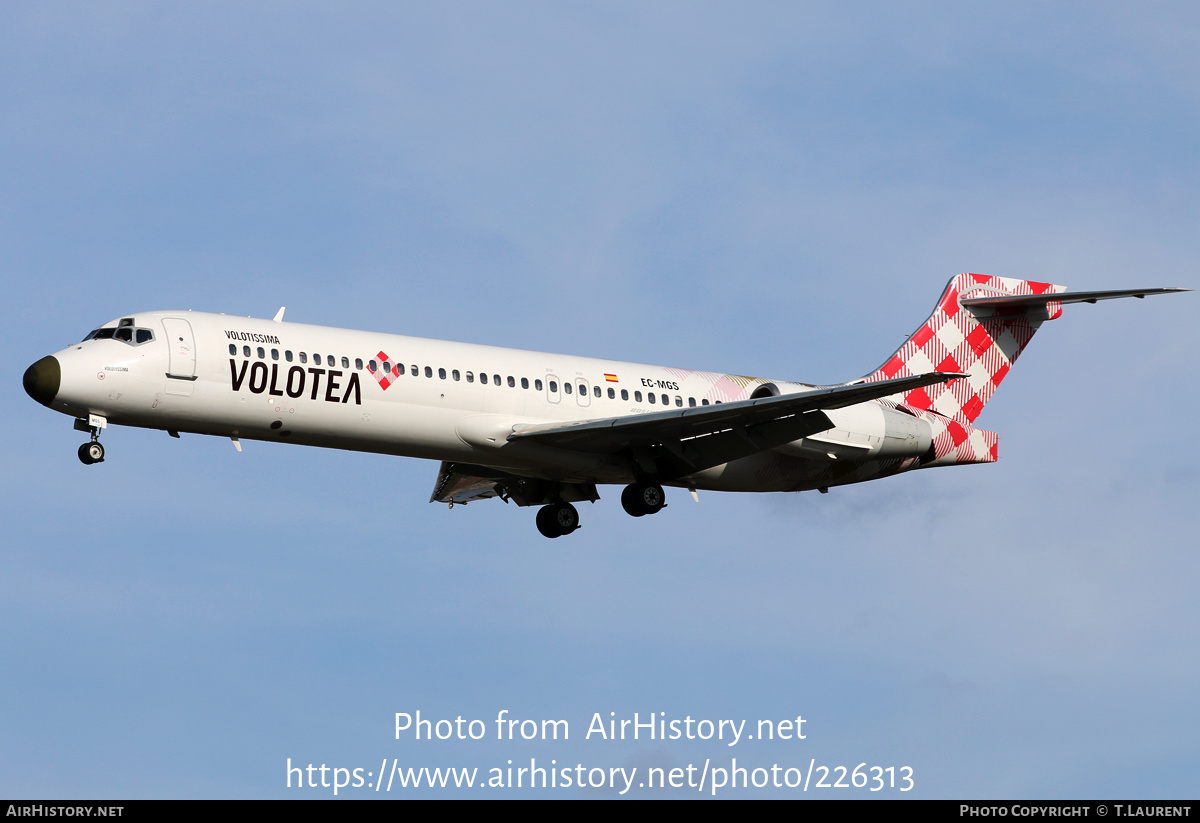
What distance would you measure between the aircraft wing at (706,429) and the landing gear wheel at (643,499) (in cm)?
36

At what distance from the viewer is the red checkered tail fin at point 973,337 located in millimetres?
36000

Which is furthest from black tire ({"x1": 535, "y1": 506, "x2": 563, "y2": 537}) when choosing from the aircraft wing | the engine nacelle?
the engine nacelle

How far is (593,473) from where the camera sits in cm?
3186

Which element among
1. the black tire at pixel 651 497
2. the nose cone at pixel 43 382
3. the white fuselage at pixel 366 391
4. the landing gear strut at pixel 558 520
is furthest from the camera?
the landing gear strut at pixel 558 520

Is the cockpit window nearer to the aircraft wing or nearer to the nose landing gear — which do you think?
the nose landing gear

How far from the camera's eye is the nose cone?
27094 mm

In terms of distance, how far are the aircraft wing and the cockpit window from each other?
6677mm

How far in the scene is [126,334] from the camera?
2811cm

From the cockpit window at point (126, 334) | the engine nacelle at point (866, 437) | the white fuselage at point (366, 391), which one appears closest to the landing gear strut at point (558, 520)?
the white fuselage at point (366, 391)

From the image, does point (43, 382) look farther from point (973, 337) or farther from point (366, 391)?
point (973, 337)

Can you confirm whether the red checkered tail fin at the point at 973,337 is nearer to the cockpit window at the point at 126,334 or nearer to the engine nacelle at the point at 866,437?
the engine nacelle at the point at 866,437
